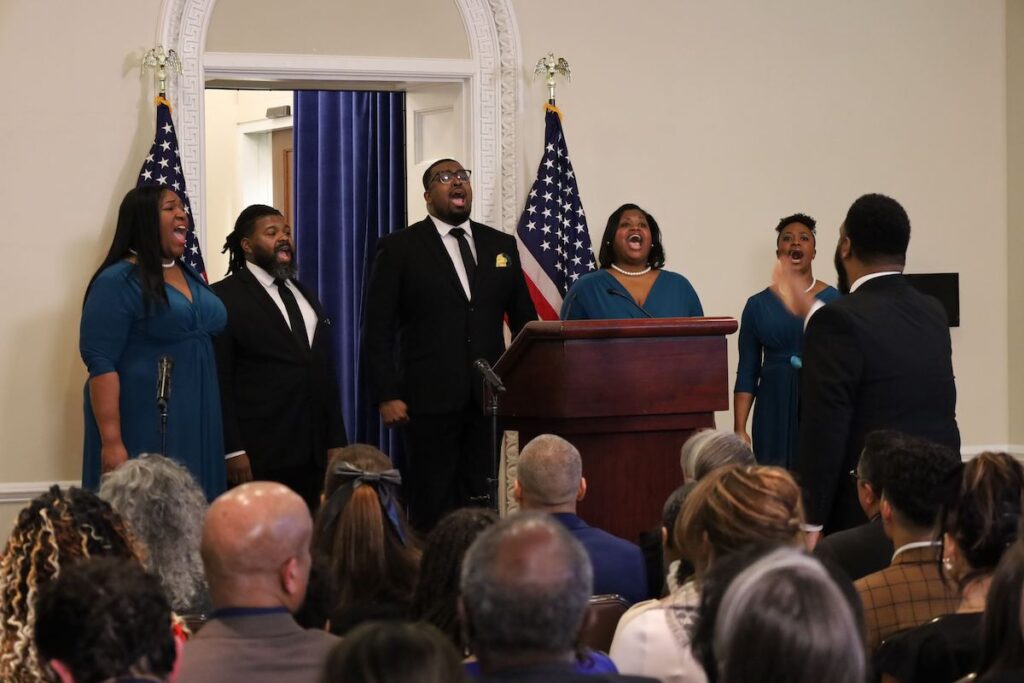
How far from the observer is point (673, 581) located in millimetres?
2783

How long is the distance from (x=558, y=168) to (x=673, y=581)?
166 inches

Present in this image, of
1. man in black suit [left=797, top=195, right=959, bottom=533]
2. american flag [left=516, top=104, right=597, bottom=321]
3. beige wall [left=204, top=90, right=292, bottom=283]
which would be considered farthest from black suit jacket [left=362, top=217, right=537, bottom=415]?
beige wall [left=204, top=90, right=292, bottom=283]

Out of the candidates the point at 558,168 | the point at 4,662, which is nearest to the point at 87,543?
the point at 4,662

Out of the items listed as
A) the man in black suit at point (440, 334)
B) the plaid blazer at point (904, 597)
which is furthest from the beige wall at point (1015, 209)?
the plaid blazer at point (904, 597)

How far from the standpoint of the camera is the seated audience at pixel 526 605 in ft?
6.26

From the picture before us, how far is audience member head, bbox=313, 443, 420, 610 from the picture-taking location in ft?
9.77

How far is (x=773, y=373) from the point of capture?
250 inches

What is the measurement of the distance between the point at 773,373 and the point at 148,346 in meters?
2.74

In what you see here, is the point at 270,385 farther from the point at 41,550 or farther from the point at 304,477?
the point at 41,550

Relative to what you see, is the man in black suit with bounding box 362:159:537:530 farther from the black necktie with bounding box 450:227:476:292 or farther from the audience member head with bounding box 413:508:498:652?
the audience member head with bounding box 413:508:498:652

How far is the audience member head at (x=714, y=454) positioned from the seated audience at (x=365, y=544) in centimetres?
80

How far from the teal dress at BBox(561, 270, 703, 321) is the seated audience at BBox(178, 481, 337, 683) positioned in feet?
12.2

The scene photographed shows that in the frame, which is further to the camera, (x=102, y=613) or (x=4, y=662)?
(x=4, y=662)

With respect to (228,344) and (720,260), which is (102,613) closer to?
(228,344)
